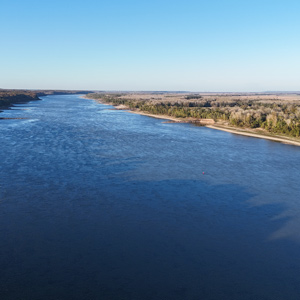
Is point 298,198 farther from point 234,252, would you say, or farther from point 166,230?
point 166,230

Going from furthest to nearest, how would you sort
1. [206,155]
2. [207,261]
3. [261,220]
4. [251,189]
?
[206,155], [251,189], [261,220], [207,261]

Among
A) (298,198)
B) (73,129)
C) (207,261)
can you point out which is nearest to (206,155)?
(298,198)

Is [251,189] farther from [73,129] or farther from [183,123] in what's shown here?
[183,123]

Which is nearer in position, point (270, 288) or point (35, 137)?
point (270, 288)

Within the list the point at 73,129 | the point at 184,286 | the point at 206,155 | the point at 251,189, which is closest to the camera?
the point at 184,286

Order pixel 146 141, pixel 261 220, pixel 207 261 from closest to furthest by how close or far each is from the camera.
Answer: pixel 207 261 → pixel 261 220 → pixel 146 141

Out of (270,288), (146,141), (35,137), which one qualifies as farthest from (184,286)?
(35,137)
